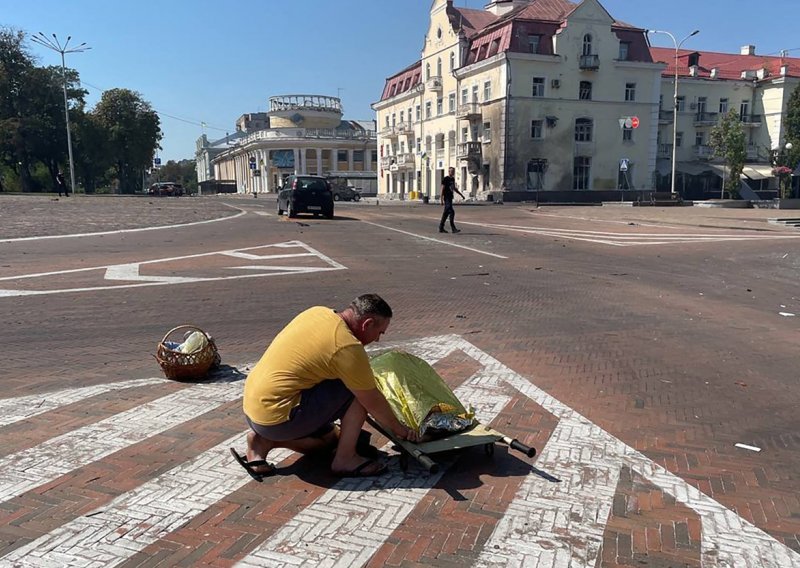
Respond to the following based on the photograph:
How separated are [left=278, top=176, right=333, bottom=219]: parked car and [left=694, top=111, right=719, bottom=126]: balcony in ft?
160

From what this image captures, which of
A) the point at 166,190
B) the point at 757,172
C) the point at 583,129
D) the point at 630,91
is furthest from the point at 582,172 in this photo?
the point at 166,190

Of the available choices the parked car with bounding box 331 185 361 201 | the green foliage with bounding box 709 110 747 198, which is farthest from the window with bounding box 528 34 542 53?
the parked car with bounding box 331 185 361 201

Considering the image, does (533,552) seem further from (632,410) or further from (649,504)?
(632,410)

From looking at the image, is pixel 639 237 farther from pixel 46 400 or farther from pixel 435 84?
pixel 435 84

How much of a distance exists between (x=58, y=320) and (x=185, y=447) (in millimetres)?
4787

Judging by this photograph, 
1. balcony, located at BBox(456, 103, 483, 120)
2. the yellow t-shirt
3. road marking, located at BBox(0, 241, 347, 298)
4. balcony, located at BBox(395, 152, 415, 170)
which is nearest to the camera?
the yellow t-shirt

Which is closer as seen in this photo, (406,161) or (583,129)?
(583,129)

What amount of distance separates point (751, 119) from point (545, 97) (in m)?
26.7

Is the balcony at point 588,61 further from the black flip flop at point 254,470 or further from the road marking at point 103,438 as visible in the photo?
the black flip flop at point 254,470

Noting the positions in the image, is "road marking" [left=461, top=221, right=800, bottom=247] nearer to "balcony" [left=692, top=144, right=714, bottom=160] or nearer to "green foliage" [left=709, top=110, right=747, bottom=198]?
"green foliage" [left=709, top=110, right=747, bottom=198]

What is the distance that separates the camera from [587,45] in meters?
51.7

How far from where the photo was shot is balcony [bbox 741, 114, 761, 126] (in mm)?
62625

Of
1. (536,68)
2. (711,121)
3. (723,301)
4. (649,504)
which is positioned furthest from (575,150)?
(649,504)

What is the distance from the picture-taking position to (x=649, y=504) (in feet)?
11.8
